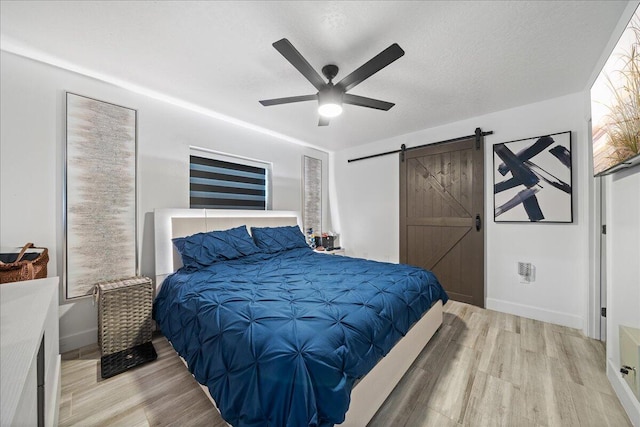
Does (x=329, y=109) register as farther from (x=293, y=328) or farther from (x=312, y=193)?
(x=312, y=193)

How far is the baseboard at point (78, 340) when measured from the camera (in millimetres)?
2155

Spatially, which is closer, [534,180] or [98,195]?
[98,195]

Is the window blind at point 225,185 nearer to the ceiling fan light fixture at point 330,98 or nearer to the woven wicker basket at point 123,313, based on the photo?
the woven wicker basket at point 123,313

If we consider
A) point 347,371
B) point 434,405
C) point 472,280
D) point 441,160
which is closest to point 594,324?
→ point 472,280

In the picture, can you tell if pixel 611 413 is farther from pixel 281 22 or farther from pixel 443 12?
pixel 281 22

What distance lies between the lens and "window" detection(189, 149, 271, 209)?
3.16 m

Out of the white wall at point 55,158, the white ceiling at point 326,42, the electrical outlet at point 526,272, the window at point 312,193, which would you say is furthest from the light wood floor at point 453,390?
the window at point 312,193

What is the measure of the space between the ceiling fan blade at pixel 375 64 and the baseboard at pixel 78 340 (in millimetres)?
3109

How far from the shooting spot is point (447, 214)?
3.49 m

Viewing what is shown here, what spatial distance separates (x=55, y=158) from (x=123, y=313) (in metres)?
1.46

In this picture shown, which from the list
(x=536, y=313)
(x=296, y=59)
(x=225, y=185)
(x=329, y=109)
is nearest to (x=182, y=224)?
(x=225, y=185)

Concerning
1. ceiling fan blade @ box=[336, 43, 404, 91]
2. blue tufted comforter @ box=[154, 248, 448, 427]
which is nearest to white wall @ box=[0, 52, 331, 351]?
blue tufted comforter @ box=[154, 248, 448, 427]

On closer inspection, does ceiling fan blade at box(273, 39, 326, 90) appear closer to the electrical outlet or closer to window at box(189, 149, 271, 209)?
window at box(189, 149, 271, 209)

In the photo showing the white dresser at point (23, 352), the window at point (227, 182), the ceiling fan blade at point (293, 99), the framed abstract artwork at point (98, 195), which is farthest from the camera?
the window at point (227, 182)
